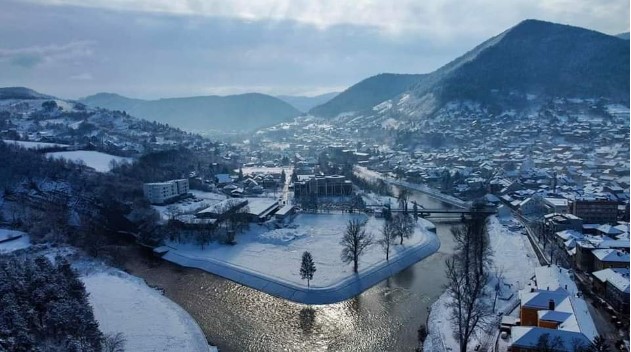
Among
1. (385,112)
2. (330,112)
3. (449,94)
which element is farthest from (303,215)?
(330,112)

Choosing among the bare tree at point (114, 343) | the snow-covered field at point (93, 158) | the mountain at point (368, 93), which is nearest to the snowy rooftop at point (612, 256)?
the bare tree at point (114, 343)

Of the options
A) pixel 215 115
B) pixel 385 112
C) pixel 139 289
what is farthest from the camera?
pixel 215 115

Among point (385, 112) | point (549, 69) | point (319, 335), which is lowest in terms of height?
point (319, 335)

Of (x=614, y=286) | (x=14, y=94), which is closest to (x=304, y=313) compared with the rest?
(x=614, y=286)

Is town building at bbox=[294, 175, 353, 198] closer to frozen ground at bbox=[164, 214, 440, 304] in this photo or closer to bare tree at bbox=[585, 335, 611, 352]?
frozen ground at bbox=[164, 214, 440, 304]

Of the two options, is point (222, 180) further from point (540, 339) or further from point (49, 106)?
point (49, 106)

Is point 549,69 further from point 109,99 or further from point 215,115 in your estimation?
point 109,99
